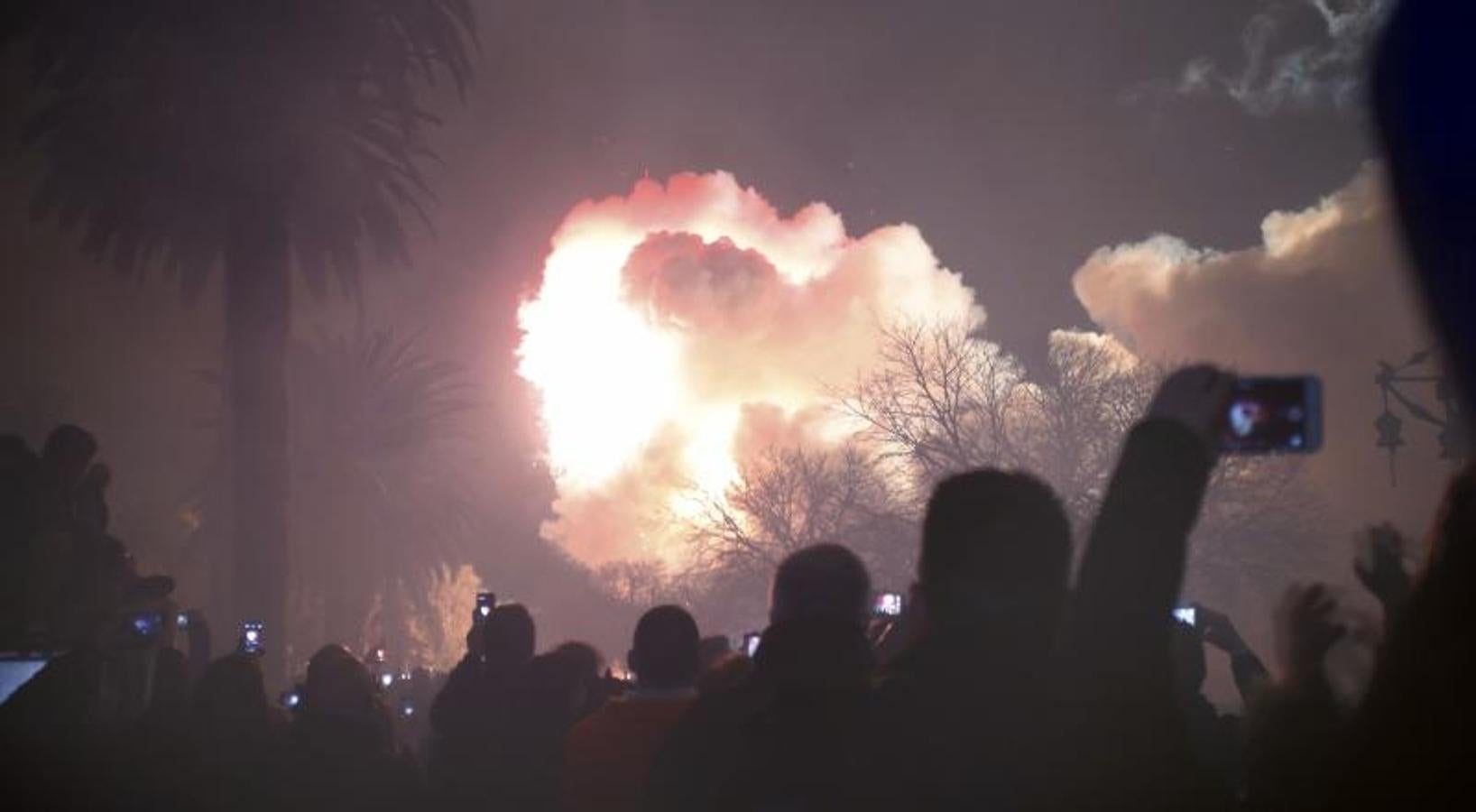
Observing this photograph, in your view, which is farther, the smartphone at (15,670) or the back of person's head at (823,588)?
the smartphone at (15,670)

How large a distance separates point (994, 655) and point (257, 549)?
78.4 feet

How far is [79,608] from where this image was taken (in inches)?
291

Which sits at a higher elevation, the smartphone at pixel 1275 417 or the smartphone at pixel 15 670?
the smartphone at pixel 15 670

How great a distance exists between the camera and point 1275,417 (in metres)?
2.80

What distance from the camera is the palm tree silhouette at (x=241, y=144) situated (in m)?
24.0

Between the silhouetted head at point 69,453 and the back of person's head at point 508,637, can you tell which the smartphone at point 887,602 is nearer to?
the back of person's head at point 508,637

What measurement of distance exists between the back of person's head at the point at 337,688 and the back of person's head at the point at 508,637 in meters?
0.64

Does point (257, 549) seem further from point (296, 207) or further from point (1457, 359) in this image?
point (1457, 359)

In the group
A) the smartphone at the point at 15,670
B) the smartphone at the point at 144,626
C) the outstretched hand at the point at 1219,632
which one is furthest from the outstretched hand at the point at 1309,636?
the smartphone at the point at 144,626

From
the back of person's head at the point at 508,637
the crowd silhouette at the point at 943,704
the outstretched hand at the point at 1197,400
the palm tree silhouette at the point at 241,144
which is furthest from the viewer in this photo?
the palm tree silhouette at the point at 241,144

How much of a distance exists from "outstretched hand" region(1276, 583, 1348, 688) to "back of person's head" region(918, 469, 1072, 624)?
0.82m

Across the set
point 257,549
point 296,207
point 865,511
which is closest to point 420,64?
point 296,207

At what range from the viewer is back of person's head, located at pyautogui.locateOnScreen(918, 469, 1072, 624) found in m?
2.74

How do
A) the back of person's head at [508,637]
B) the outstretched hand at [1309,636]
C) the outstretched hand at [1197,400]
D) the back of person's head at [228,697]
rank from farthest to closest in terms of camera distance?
1. the back of person's head at [508,637]
2. the back of person's head at [228,697]
3. the outstretched hand at [1309,636]
4. the outstretched hand at [1197,400]
